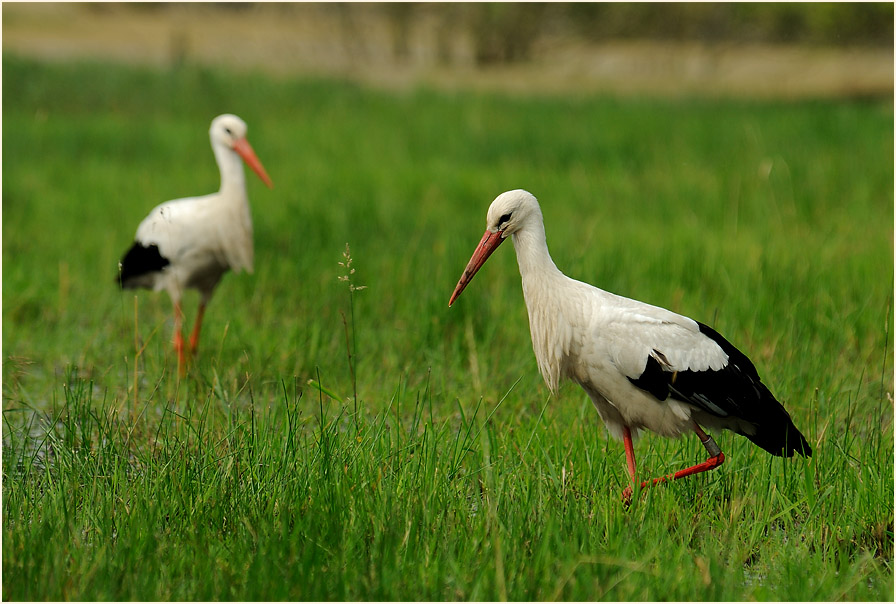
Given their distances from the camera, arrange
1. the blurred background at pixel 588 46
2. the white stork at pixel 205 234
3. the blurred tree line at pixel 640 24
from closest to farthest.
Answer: the white stork at pixel 205 234 < the blurred background at pixel 588 46 < the blurred tree line at pixel 640 24

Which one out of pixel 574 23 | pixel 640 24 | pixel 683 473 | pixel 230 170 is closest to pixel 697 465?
pixel 683 473

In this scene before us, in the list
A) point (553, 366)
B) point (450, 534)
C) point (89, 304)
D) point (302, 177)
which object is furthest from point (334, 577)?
point (302, 177)

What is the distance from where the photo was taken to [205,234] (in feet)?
16.6

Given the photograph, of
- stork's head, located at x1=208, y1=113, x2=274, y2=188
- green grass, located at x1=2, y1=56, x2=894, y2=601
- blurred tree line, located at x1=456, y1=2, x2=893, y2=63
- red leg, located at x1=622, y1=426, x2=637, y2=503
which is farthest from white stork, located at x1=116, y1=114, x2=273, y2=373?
blurred tree line, located at x1=456, y1=2, x2=893, y2=63

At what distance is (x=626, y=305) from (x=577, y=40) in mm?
24315

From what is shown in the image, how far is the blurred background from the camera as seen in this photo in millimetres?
19891

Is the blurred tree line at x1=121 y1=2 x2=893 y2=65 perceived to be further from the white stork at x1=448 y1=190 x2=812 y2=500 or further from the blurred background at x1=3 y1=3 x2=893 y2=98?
the white stork at x1=448 y1=190 x2=812 y2=500

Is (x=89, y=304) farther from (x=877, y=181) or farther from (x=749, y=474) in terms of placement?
(x=877, y=181)

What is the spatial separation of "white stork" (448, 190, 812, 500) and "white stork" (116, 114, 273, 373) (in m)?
2.20

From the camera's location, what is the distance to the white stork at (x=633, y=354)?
10.3 ft

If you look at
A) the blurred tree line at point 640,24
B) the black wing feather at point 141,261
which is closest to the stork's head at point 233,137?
the black wing feather at point 141,261

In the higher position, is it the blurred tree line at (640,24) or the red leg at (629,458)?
the blurred tree line at (640,24)

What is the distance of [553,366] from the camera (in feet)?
10.6

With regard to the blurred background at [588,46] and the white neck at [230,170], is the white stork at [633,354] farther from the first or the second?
the blurred background at [588,46]
